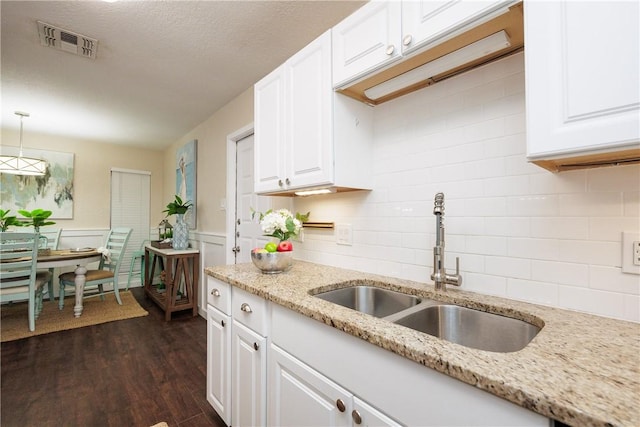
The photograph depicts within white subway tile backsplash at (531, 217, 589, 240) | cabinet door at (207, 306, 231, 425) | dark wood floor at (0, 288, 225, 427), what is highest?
white subway tile backsplash at (531, 217, 589, 240)

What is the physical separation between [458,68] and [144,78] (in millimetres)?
2656

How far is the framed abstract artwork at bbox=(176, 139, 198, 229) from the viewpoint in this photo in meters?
3.94

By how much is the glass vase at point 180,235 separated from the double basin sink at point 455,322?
2903 millimetres

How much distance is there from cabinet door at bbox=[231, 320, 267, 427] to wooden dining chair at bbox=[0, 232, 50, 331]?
8.80 feet

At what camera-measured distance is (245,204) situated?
9.72 ft

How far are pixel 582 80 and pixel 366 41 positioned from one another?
0.83 metres

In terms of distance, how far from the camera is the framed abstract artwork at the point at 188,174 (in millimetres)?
3936

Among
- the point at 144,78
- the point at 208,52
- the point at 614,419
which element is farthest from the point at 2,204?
the point at 614,419

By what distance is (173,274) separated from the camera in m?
3.45

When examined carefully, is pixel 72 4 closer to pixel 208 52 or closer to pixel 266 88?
pixel 208 52

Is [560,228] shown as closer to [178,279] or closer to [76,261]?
[178,279]

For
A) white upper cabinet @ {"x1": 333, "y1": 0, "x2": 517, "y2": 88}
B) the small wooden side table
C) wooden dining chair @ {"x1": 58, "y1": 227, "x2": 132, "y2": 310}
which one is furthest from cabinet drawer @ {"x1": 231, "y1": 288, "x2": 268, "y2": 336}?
wooden dining chair @ {"x1": 58, "y1": 227, "x2": 132, "y2": 310}

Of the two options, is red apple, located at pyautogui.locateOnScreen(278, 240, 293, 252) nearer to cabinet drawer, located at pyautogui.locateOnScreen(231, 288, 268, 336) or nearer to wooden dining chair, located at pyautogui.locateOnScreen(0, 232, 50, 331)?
cabinet drawer, located at pyautogui.locateOnScreen(231, 288, 268, 336)

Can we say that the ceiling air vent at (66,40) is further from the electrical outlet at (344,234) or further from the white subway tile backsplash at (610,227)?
the white subway tile backsplash at (610,227)
